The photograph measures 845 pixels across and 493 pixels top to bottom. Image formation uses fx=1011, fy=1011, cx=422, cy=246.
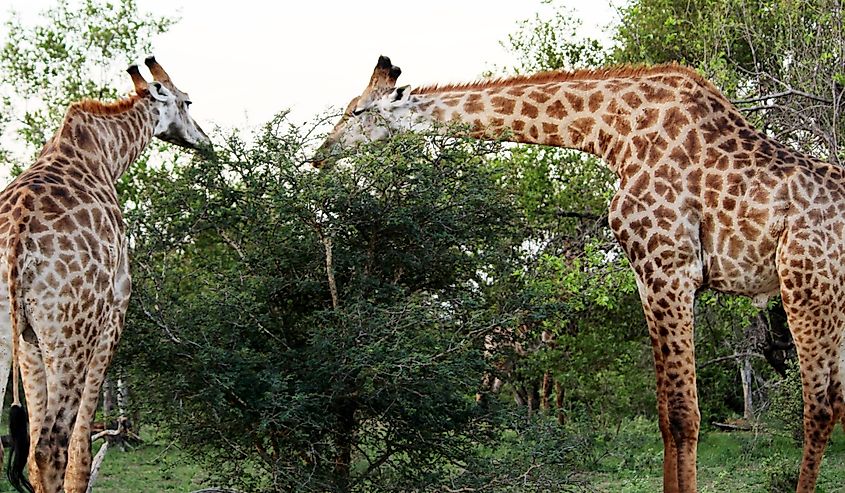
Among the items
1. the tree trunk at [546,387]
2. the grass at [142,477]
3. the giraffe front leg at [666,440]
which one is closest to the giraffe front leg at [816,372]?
the giraffe front leg at [666,440]

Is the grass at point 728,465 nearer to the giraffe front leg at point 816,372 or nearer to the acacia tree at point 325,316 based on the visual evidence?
the acacia tree at point 325,316

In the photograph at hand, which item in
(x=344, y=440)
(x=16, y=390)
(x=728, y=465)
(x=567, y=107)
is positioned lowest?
(x=728, y=465)

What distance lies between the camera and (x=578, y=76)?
6.77m

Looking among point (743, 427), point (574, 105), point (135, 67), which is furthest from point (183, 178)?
point (743, 427)

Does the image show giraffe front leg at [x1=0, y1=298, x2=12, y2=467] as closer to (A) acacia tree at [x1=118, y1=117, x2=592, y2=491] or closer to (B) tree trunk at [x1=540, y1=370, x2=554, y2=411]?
(A) acacia tree at [x1=118, y1=117, x2=592, y2=491]

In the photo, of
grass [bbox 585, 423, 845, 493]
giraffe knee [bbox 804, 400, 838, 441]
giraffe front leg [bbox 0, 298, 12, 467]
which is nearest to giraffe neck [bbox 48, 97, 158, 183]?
giraffe front leg [bbox 0, 298, 12, 467]

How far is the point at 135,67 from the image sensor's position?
26.2 feet

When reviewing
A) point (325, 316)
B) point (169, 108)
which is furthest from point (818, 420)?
point (169, 108)

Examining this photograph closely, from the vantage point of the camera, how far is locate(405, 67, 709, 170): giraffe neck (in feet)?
20.8

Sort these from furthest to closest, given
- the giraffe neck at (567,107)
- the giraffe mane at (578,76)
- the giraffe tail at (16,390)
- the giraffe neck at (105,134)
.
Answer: the giraffe neck at (105,134) < the giraffe mane at (578,76) < the giraffe neck at (567,107) < the giraffe tail at (16,390)

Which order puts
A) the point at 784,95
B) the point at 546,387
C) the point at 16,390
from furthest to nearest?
the point at 546,387 → the point at 784,95 → the point at 16,390

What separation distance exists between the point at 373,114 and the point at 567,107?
4.64ft

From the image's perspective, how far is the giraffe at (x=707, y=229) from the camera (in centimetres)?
571

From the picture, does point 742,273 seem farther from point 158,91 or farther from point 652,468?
point 652,468
